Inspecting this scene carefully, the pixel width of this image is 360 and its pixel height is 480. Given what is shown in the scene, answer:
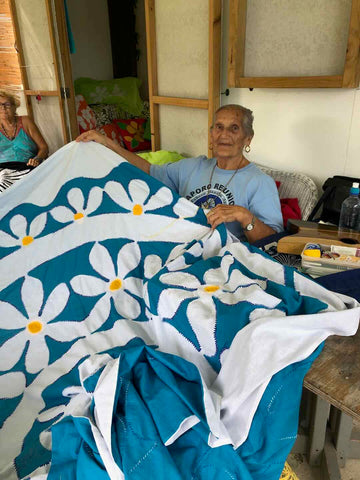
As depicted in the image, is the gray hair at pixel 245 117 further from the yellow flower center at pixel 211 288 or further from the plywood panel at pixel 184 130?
the yellow flower center at pixel 211 288

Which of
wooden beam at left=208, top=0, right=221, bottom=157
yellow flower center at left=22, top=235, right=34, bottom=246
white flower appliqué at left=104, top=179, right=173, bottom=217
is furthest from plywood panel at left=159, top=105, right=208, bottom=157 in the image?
yellow flower center at left=22, top=235, right=34, bottom=246

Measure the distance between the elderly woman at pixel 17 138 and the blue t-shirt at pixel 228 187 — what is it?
1682mm

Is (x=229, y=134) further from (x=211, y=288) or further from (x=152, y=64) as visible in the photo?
(x=152, y=64)

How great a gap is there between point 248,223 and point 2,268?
2.96 ft

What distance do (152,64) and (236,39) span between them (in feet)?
3.07

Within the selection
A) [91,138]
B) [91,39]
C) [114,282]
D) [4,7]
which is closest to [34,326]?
[114,282]

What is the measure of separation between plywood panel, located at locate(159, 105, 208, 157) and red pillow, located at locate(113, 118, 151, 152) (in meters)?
1.23

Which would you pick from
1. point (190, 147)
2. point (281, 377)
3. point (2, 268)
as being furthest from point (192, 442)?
point (190, 147)

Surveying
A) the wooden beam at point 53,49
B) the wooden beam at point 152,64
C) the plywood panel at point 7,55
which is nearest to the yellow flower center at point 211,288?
the wooden beam at point 152,64

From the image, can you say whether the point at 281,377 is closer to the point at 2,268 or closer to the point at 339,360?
the point at 339,360

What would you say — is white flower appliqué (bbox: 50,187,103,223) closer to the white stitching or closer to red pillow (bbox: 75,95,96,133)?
the white stitching

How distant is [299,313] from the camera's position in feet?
2.89

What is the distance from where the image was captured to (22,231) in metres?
1.40

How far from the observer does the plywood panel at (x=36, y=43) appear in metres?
3.70
